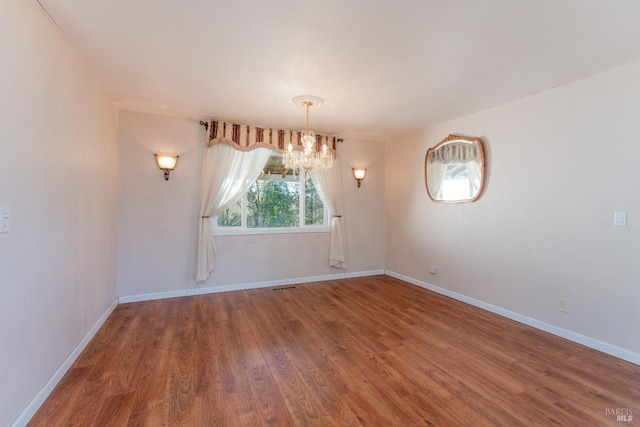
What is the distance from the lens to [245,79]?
2.80 metres

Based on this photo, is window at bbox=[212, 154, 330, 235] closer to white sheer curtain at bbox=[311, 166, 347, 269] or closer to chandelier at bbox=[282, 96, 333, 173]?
white sheer curtain at bbox=[311, 166, 347, 269]

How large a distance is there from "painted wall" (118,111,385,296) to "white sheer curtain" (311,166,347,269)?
0.37 m

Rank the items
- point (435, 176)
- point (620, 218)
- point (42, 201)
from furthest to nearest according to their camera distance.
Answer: point (435, 176) < point (620, 218) < point (42, 201)

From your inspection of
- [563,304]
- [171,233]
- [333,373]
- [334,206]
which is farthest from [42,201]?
[563,304]

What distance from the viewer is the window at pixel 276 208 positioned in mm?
4406

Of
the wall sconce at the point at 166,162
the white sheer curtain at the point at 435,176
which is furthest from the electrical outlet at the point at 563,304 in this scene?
the wall sconce at the point at 166,162

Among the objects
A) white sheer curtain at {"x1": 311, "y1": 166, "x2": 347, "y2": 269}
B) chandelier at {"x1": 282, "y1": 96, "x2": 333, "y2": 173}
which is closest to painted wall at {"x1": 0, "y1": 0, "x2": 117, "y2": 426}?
chandelier at {"x1": 282, "y1": 96, "x2": 333, "y2": 173}

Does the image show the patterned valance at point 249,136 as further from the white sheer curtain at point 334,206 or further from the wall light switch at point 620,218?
the wall light switch at point 620,218

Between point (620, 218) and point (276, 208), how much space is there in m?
4.02

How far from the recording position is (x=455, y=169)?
3.96 m

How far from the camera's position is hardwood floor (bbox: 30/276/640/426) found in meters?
1.78

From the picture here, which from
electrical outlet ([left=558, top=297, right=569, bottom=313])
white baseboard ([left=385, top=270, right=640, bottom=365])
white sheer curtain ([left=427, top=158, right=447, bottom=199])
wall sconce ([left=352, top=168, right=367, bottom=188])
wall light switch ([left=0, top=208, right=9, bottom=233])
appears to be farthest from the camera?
wall sconce ([left=352, top=168, right=367, bottom=188])

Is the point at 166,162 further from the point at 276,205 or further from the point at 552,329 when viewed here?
the point at 552,329

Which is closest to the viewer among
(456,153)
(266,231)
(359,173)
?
(456,153)
